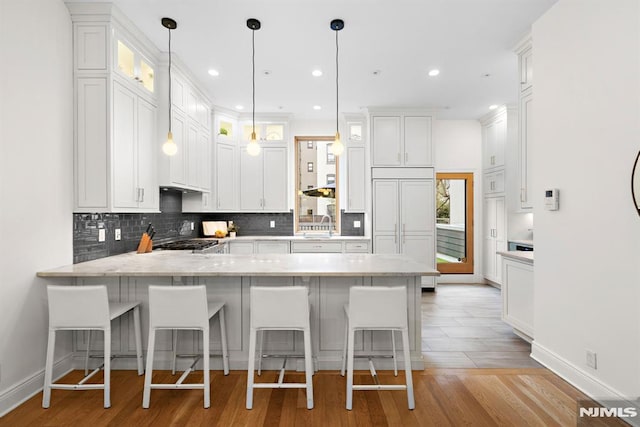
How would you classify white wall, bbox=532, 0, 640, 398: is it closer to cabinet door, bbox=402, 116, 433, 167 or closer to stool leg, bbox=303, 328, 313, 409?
stool leg, bbox=303, 328, 313, 409

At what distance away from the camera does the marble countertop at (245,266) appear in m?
2.35

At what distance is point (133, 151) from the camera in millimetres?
3098

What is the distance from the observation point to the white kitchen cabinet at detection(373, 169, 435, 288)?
516cm

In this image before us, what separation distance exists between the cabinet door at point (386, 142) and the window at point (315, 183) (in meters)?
0.86

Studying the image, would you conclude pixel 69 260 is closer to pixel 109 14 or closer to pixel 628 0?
pixel 109 14

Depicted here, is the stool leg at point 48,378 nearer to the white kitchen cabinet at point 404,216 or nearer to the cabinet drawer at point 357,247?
the cabinet drawer at point 357,247

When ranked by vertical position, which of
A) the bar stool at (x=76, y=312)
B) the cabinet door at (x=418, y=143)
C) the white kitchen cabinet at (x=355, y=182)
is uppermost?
the cabinet door at (x=418, y=143)

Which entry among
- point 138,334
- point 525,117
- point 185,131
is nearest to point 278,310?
point 138,334

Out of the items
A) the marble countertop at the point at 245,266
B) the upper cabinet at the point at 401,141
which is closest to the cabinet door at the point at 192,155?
the marble countertop at the point at 245,266

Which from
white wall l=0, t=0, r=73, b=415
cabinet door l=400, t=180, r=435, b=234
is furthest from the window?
white wall l=0, t=0, r=73, b=415

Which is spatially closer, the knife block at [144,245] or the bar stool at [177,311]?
the bar stool at [177,311]

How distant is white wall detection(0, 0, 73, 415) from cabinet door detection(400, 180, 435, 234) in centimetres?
428

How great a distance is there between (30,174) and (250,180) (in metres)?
3.28

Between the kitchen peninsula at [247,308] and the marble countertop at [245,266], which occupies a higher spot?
the marble countertop at [245,266]
